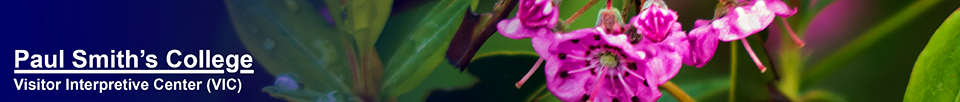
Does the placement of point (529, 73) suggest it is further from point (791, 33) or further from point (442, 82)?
point (791, 33)

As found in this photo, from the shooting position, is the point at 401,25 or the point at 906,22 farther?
the point at 401,25

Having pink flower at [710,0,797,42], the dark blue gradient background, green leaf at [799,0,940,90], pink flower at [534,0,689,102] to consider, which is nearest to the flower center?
pink flower at [534,0,689,102]

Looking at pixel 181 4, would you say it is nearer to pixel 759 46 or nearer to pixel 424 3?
pixel 424 3

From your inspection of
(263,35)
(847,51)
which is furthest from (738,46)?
(263,35)

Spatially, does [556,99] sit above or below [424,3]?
below

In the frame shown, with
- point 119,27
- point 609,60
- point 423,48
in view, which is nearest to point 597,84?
point 609,60

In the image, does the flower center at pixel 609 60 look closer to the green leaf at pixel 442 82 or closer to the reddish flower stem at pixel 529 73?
the reddish flower stem at pixel 529 73
